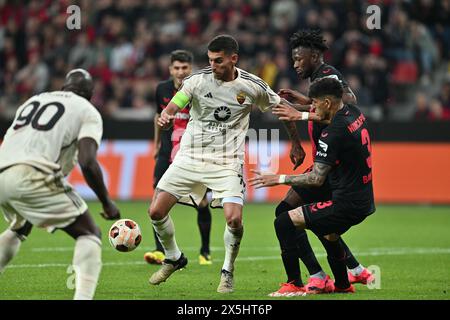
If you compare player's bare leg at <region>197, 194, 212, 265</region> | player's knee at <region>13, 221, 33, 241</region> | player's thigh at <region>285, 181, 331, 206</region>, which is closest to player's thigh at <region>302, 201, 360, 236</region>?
player's thigh at <region>285, 181, 331, 206</region>

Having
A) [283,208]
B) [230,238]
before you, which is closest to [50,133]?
[230,238]

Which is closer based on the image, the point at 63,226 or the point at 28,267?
the point at 63,226

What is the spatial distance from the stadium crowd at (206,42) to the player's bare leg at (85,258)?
42.5 feet

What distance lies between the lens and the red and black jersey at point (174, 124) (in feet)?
36.0

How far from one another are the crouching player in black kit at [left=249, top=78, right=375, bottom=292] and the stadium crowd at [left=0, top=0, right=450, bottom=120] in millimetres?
11066

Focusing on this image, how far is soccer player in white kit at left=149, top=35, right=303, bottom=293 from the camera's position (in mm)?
8695

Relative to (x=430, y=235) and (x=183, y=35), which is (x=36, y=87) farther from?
(x=430, y=235)

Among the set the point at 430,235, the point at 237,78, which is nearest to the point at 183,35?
the point at 430,235

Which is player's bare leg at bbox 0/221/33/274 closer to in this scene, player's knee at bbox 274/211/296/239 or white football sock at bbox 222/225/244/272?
white football sock at bbox 222/225/244/272

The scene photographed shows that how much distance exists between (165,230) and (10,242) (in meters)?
1.96

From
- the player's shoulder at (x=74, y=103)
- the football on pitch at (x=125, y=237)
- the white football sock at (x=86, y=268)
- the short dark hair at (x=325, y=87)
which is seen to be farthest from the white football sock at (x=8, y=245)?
the short dark hair at (x=325, y=87)

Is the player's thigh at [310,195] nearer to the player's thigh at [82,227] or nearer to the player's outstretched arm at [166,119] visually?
the player's outstretched arm at [166,119]

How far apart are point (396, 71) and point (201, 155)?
39.6 ft

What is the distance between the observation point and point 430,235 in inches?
537
